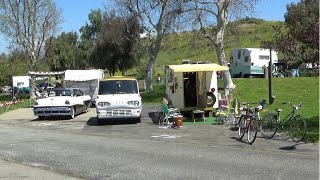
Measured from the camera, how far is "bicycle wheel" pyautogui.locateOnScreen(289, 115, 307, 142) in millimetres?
12508

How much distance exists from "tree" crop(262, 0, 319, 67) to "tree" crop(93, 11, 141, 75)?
30209 mm

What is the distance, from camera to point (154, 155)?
10883 millimetres

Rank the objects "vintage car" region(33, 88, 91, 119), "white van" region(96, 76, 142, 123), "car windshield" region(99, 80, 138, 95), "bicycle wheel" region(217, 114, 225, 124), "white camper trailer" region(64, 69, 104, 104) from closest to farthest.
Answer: "bicycle wheel" region(217, 114, 225, 124) < "white van" region(96, 76, 142, 123) < "car windshield" region(99, 80, 138, 95) < "vintage car" region(33, 88, 91, 119) < "white camper trailer" region(64, 69, 104, 104)

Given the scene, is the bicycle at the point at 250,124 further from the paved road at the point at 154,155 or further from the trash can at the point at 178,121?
the trash can at the point at 178,121

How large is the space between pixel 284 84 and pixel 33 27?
26509 mm

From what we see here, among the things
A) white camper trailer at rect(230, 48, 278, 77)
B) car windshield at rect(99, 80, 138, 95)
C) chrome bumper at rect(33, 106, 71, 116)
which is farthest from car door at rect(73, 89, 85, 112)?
white camper trailer at rect(230, 48, 278, 77)

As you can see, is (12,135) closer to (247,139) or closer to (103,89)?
(103,89)

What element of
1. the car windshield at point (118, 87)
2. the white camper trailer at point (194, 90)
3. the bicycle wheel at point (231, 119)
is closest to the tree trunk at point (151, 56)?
the white camper trailer at point (194, 90)

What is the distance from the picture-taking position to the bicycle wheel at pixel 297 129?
12.5 m

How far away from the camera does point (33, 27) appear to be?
4662cm

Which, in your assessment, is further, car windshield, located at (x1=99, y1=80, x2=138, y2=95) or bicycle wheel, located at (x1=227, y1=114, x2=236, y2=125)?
car windshield, located at (x1=99, y1=80, x2=138, y2=95)

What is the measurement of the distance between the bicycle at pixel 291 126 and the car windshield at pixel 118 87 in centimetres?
676

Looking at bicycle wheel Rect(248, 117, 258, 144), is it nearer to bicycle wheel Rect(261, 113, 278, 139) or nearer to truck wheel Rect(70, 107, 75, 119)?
bicycle wheel Rect(261, 113, 278, 139)

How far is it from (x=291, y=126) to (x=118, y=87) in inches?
341
